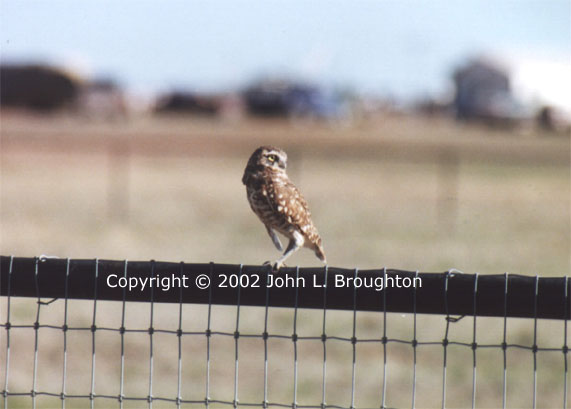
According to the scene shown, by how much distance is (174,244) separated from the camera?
63.1ft

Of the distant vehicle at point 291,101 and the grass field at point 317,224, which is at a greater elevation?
the distant vehicle at point 291,101

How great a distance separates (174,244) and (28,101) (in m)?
59.7

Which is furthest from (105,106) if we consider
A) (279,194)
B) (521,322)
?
(279,194)

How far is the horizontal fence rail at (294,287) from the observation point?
11.0 ft

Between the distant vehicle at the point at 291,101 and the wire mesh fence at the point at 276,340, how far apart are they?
63.2 metres

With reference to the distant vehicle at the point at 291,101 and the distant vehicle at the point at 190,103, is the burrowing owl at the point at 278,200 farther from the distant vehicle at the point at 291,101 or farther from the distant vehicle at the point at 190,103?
the distant vehicle at the point at 190,103

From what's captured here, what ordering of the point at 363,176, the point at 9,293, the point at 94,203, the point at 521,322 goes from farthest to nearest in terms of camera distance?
the point at 363,176
the point at 94,203
the point at 521,322
the point at 9,293

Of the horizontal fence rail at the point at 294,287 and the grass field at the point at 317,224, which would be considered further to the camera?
the grass field at the point at 317,224

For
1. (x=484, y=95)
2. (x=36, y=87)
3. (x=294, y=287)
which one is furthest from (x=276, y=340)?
(x=484, y=95)

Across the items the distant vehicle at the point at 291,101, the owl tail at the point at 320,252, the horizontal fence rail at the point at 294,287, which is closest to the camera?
the horizontal fence rail at the point at 294,287

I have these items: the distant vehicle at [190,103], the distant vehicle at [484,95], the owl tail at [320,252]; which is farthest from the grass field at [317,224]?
the distant vehicle at [190,103]

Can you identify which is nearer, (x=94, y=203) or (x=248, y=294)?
(x=248, y=294)

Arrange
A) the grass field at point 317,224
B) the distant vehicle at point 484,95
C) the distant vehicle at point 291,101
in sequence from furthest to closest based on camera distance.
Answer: the distant vehicle at point 291,101 → the distant vehicle at point 484,95 → the grass field at point 317,224

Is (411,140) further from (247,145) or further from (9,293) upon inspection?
(9,293)
